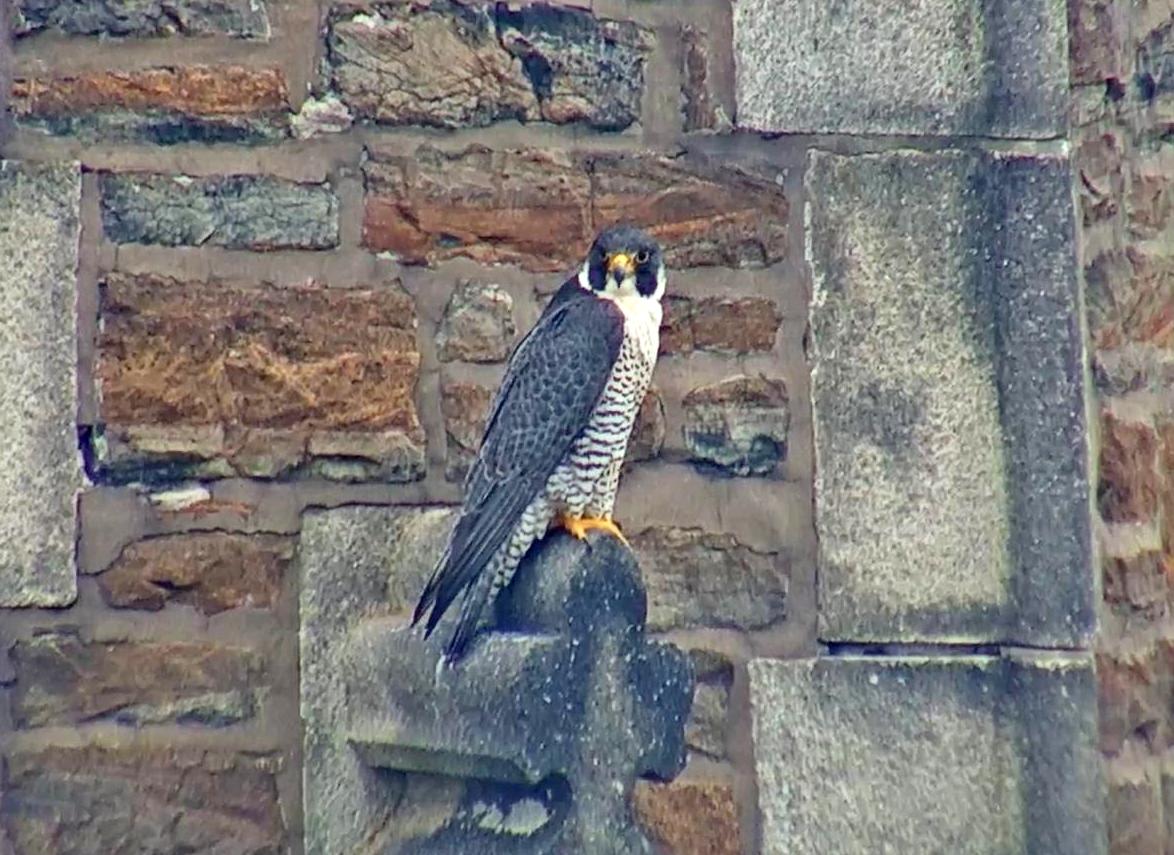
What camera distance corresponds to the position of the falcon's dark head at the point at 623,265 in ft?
9.80

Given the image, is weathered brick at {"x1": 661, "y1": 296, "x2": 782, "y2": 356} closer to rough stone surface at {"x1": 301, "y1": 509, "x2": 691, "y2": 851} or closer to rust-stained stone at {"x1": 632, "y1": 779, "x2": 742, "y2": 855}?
rough stone surface at {"x1": 301, "y1": 509, "x2": 691, "y2": 851}

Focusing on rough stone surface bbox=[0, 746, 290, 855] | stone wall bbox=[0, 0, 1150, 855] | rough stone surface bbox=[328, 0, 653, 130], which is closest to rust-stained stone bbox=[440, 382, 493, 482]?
stone wall bbox=[0, 0, 1150, 855]

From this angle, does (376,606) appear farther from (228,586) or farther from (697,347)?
(697,347)

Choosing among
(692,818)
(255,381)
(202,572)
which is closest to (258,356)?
(255,381)

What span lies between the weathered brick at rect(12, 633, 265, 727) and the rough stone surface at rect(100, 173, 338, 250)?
574 mm

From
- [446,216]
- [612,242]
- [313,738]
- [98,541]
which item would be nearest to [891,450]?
[612,242]

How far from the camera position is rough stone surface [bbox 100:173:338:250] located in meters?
3.02

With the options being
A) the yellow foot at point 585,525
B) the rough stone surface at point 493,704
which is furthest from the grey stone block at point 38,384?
the yellow foot at point 585,525

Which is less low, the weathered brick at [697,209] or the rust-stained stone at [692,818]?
the weathered brick at [697,209]

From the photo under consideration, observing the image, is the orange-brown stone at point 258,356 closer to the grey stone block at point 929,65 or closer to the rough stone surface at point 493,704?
the rough stone surface at point 493,704

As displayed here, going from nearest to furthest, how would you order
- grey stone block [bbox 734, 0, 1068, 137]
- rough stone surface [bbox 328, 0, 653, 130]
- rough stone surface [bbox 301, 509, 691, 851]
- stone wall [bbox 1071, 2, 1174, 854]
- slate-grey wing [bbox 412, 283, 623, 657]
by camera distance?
rough stone surface [bbox 301, 509, 691, 851] < slate-grey wing [bbox 412, 283, 623, 657] < rough stone surface [bbox 328, 0, 653, 130] < grey stone block [bbox 734, 0, 1068, 137] < stone wall [bbox 1071, 2, 1174, 854]

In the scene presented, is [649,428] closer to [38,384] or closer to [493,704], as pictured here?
[493,704]

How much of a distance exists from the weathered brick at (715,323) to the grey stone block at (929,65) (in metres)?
0.28

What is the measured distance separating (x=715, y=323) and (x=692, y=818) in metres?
0.72
